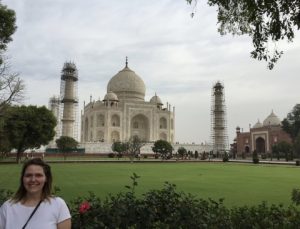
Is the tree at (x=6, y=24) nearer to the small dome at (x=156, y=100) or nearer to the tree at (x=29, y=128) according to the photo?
the tree at (x=29, y=128)

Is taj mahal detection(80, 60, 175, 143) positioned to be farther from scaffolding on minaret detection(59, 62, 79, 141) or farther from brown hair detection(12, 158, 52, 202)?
brown hair detection(12, 158, 52, 202)

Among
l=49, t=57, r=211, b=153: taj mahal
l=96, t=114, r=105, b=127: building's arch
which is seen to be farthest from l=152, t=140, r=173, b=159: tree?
l=96, t=114, r=105, b=127: building's arch

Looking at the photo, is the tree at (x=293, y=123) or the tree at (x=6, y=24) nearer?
the tree at (x=6, y=24)

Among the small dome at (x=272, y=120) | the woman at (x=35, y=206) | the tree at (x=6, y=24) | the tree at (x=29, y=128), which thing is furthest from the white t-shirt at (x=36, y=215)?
the small dome at (x=272, y=120)

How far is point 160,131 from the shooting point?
60.9 metres

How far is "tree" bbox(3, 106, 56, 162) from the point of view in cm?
2891

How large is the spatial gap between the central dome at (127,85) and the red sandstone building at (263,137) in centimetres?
1681

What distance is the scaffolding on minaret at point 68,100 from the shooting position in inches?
2114

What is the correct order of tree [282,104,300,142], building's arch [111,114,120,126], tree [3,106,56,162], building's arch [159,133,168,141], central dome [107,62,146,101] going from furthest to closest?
building's arch [159,133,168,141] → central dome [107,62,146,101] → building's arch [111,114,120,126] → tree [282,104,300,142] → tree [3,106,56,162]

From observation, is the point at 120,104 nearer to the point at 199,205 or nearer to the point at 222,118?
the point at 222,118

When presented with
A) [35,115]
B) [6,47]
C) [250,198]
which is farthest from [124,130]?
[250,198]

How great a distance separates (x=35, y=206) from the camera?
2355 mm

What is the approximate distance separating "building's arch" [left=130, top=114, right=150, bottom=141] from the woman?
187ft

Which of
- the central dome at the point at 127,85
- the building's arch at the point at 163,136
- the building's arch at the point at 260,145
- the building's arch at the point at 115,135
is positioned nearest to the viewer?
the building's arch at the point at 115,135
